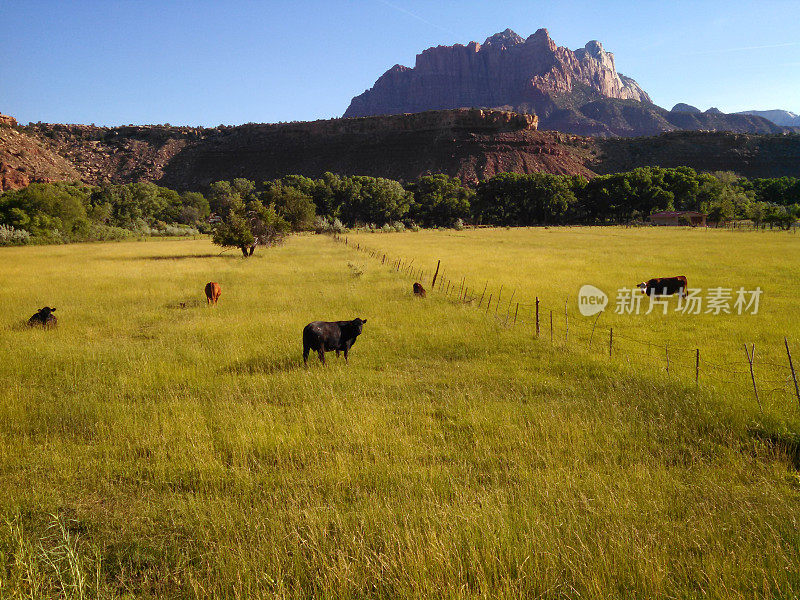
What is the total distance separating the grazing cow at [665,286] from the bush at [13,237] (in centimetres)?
6563

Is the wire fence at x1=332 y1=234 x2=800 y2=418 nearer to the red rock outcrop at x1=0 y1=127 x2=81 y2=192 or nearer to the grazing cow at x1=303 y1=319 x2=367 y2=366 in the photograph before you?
the grazing cow at x1=303 y1=319 x2=367 y2=366

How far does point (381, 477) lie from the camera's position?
517 cm

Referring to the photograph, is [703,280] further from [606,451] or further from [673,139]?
[673,139]

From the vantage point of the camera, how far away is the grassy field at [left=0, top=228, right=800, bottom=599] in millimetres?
3555

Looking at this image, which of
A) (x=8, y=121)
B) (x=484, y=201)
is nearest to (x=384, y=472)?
(x=484, y=201)

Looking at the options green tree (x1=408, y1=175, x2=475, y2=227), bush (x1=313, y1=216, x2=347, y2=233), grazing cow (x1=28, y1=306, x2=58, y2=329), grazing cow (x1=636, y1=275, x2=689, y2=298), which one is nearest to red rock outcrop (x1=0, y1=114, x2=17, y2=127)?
bush (x1=313, y1=216, x2=347, y2=233)

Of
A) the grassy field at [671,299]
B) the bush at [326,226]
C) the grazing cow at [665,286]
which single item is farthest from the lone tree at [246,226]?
the bush at [326,226]

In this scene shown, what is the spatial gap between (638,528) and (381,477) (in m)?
2.88

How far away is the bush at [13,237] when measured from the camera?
1891 inches

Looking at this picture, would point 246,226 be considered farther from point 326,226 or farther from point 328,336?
point 326,226

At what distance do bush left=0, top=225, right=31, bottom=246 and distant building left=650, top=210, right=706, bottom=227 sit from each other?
10898 cm

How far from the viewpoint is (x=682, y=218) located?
83125mm

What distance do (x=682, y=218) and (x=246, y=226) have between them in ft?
285

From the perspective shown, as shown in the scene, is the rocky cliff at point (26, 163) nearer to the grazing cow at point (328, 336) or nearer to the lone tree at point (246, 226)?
the lone tree at point (246, 226)
